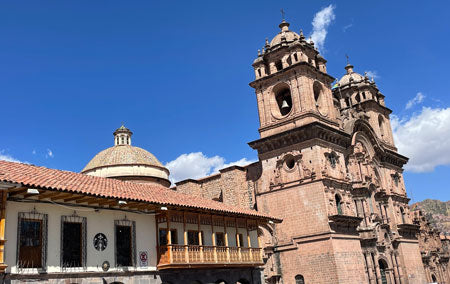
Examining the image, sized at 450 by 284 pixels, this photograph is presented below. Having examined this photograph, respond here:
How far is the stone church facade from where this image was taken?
28797 mm

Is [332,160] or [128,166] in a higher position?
[128,166]

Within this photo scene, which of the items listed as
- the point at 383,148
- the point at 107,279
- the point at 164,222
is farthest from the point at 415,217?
the point at 107,279

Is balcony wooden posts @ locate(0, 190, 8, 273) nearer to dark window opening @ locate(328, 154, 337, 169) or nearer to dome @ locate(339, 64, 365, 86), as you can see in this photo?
dark window opening @ locate(328, 154, 337, 169)

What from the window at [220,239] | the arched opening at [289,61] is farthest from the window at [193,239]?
the arched opening at [289,61]

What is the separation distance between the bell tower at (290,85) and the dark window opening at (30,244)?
65.0ft

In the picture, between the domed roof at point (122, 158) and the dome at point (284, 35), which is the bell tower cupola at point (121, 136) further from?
the dome at point (284, 35)

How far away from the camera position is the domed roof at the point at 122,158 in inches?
1503

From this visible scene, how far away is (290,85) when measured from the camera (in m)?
32.3

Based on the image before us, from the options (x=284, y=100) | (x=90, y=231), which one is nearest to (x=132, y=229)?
(x=90, y=231)

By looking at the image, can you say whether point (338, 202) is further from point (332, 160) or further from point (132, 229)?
point (132, 229)

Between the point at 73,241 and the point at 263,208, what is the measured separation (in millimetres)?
17376

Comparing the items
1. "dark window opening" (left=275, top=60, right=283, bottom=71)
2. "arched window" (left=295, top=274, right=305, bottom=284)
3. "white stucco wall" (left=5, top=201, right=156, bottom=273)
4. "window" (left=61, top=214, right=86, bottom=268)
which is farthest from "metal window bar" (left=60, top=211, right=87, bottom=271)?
"dark window opening" (left=275, top=60, right=283, bottom=71)

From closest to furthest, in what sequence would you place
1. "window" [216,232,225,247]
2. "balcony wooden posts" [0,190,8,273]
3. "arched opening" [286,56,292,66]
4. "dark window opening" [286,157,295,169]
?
"balcony wooden posts" [0,190,8,273]
"window" [216,232,225,247]
"dark window opening" [286,157,295,169]
"arched opening" [286,56,292,66]

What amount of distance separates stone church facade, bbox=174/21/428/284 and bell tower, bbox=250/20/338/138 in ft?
0.24
